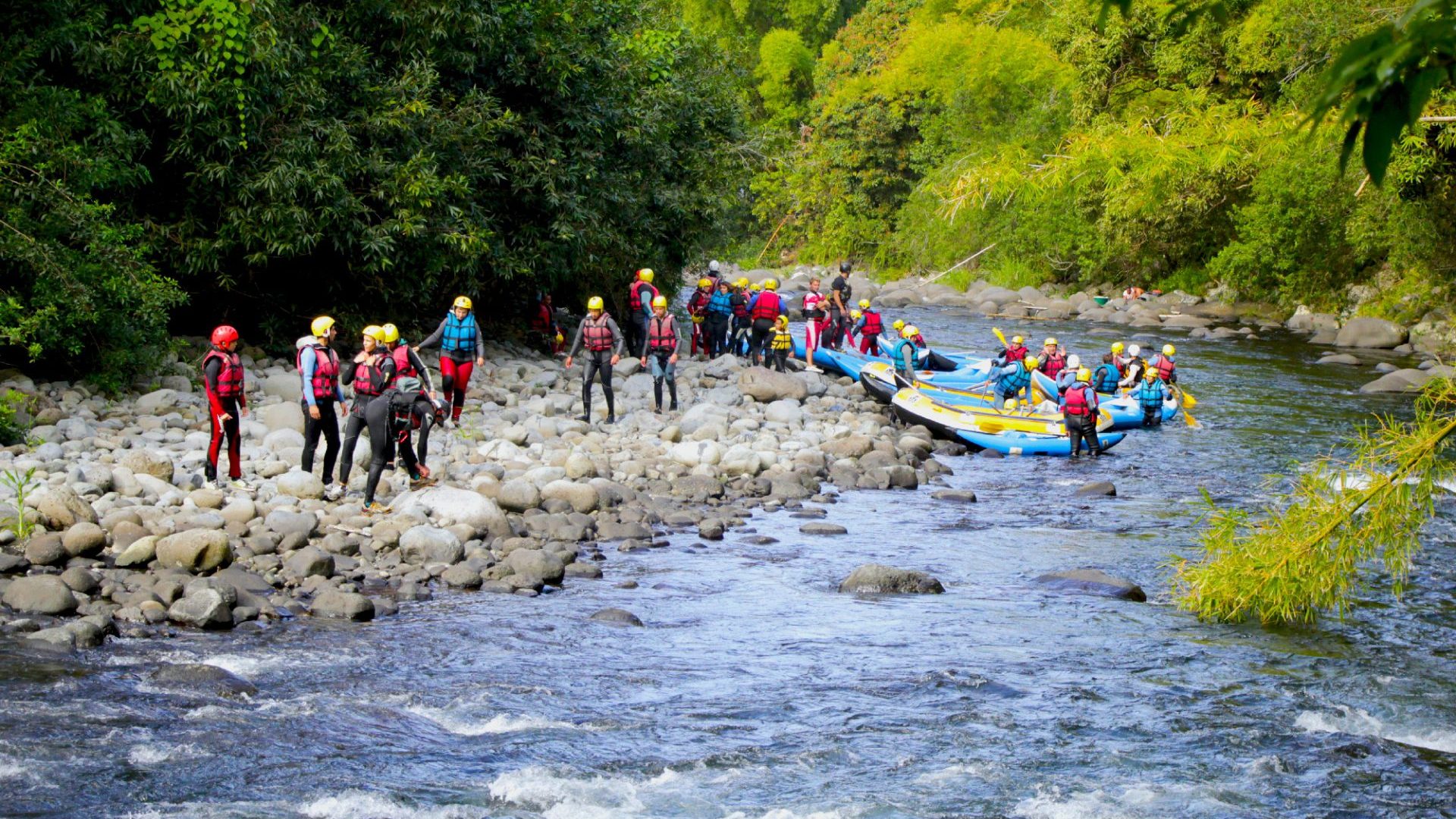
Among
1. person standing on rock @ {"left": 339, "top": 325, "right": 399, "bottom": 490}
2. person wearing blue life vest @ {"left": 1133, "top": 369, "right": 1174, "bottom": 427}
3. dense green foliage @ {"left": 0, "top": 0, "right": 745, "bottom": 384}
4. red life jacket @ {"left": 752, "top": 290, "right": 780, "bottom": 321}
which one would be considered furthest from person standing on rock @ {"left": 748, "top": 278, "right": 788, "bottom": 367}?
person standing on rock @ {"left": 339, "top": 325, "right": 399, "bottom": 490}

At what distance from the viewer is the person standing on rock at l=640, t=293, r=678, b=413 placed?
16453 millimetres

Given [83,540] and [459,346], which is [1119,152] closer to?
[459,346]

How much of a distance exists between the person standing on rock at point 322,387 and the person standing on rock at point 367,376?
0.50 ft

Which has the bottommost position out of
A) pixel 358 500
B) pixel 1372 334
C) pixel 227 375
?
pixel 358 500

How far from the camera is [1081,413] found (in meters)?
17.2

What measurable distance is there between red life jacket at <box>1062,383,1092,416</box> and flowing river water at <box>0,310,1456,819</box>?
559cm

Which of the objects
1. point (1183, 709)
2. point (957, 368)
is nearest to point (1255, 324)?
point (957, 368)

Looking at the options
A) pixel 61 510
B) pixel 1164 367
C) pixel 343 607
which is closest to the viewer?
pixel 343 607

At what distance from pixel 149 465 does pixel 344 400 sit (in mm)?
1783

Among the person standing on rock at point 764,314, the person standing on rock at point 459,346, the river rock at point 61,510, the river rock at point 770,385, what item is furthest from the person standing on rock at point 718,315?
the river rock at point 61,510

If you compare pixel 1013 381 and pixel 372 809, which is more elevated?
Answer: pixel 1013 381

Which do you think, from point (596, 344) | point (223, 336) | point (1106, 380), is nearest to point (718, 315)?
point (1106, 380)

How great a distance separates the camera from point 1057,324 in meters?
34.0

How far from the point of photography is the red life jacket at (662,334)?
54.0 feet
